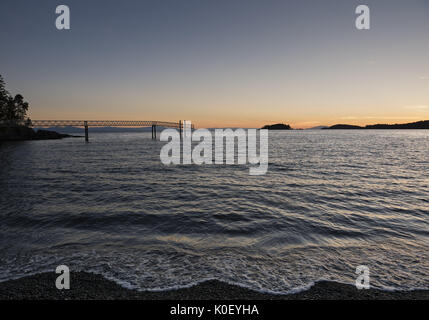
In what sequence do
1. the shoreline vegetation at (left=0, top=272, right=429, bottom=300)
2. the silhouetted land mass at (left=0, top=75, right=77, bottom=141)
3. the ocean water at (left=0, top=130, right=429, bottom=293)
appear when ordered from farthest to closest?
the silhouetted land mass at (left=0, top=75, right=77, bottom=141), the ocean water at (left=0, top=130, right=429, bottom=293), the shoreline vegetation at (left=0, top=272, right=429, bottom=300)

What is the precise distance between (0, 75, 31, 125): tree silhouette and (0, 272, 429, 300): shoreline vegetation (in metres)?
105

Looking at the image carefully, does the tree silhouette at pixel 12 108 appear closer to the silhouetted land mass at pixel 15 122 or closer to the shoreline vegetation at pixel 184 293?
the silhouetted land mass at pixel 15 122

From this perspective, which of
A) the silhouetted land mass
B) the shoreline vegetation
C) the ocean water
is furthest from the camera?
the silhouetted land mass

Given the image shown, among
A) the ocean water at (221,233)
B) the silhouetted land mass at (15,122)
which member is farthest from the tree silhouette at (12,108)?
the ocean water at (221,233)

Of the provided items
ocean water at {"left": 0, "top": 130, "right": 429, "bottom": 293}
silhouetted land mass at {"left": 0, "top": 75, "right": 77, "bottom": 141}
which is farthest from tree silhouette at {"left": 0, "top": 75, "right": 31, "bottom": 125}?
ocean water at {"left": 0, "top": 130, "right": 429, "bottom": 293}

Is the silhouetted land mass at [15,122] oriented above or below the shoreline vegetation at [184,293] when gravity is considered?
above

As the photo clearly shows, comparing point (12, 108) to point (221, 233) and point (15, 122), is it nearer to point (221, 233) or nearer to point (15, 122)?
point (15, 122)

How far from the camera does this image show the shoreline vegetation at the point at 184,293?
4648mm

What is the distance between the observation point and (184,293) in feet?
15.8

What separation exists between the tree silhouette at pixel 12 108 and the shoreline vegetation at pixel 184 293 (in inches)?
4146

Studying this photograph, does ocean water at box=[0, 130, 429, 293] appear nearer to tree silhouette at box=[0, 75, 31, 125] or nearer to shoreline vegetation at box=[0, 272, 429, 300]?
shoreline vegetation at box=[0, 272, 429, 300]

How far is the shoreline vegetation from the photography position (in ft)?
15.3

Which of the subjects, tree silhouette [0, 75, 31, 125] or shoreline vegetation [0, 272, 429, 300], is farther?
tree silhouette [0, 75, 31, 125]
